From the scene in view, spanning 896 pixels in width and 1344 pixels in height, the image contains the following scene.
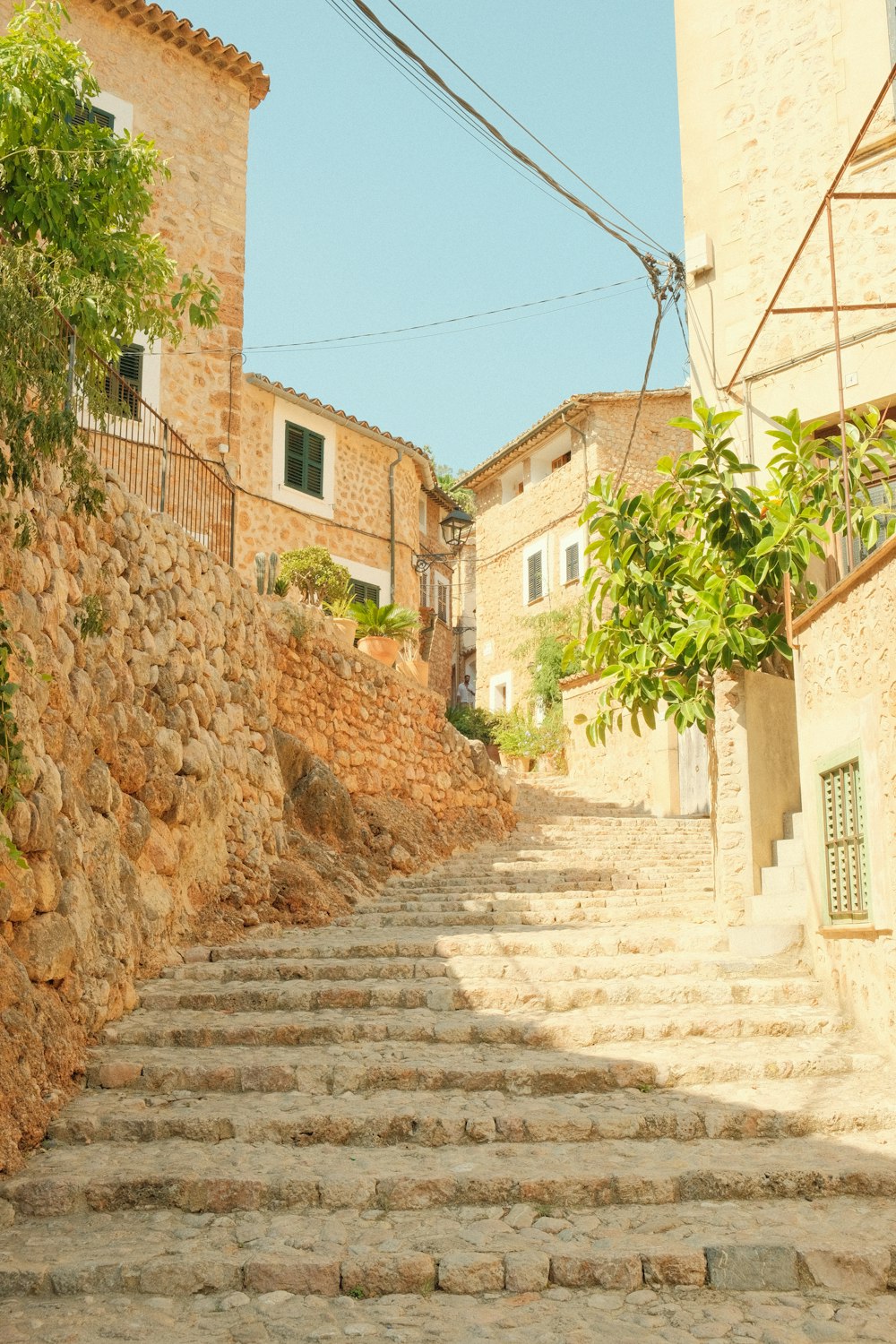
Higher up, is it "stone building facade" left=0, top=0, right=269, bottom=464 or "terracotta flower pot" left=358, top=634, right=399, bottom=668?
"stone building facade" left=0, top=0, right=269, bottom=464

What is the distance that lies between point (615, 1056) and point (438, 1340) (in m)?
2.39

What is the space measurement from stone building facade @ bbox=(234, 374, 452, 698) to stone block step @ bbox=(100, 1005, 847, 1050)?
11.0 metres

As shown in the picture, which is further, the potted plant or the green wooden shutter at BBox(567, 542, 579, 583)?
the green wooden shutter at BBox(567, 542, 579, 583)

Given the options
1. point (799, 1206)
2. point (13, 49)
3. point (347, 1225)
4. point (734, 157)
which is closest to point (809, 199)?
point (734, 157)

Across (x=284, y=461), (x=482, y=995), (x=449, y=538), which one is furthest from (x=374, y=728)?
(x=449, y=538)

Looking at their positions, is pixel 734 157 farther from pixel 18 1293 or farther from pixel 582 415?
pixel 582 415

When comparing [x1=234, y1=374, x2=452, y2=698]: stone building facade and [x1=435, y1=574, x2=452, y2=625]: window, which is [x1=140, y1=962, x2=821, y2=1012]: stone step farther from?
[x1=435, y1=574, x2=452, y2=625]: window

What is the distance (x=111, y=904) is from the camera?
21.1 ft

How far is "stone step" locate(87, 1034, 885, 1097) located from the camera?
5.31 metres

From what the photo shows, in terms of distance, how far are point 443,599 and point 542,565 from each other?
468cm

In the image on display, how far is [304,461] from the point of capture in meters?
18.7

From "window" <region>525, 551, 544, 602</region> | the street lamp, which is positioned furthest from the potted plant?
"window" <region>525, 551, 544, 602</region>

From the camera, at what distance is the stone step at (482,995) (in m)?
6.40

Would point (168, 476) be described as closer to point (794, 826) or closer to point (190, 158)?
point (794, 826)
